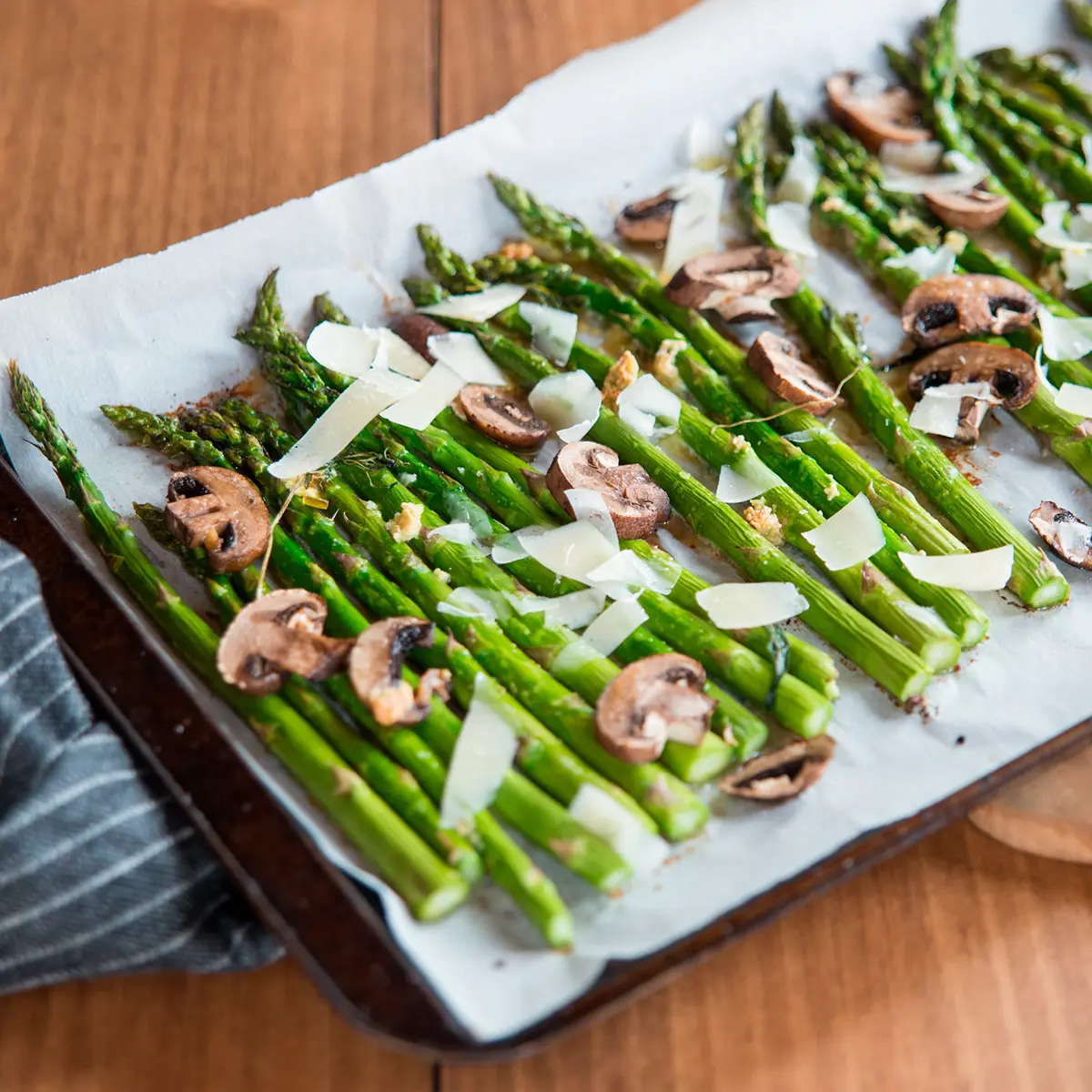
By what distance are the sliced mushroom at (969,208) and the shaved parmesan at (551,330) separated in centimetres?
168

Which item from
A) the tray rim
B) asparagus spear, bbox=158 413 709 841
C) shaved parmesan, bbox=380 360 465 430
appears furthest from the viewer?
shaved parmesan, bbox=380 360 465 430

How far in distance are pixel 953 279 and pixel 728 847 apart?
8.14ft

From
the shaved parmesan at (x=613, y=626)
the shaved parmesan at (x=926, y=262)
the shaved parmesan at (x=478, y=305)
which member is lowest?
the shaved parmesan at (x=613, y=626)

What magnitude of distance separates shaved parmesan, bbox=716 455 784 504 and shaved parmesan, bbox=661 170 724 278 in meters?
1.10

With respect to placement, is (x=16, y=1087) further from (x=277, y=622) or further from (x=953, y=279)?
(x=953, y=279)

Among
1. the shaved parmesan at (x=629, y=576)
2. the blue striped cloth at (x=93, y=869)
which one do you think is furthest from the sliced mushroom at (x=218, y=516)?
the shaved parmesan at (x=629, y=576)

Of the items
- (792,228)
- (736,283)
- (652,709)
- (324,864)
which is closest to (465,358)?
(736,283)

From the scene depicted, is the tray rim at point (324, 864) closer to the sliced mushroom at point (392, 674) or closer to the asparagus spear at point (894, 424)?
the sliced mushroom at point (392, 674)

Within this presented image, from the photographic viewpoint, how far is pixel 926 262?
477cm

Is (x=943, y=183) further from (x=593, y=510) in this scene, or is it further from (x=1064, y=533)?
(x=593, y=510)

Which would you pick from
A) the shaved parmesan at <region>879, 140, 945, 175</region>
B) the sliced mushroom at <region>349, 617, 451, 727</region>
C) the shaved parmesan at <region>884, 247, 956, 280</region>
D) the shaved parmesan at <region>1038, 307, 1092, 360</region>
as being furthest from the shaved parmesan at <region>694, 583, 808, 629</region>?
the shaved parmesan at <region>879, 140, 945, 175</region>

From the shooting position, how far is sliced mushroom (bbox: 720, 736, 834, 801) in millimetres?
3184

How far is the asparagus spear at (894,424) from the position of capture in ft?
12.4

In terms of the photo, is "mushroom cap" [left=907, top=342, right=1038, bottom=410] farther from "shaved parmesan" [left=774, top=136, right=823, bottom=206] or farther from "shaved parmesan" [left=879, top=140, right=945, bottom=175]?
"shaved parmesan" [left=879, top=140, right=945, bottom=175]
